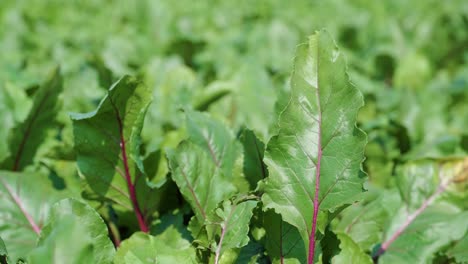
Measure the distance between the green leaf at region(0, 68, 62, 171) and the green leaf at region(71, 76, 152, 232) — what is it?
15.8 inches

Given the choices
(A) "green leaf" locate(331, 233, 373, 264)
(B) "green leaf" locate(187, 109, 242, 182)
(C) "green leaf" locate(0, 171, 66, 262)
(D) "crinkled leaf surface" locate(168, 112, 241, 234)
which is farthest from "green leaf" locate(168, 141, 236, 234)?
(C) "green leaf" locate(0, 171, 66, 262)

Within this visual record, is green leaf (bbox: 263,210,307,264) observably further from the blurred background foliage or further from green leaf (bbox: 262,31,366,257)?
the blurred background foliage

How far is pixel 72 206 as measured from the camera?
1.29m

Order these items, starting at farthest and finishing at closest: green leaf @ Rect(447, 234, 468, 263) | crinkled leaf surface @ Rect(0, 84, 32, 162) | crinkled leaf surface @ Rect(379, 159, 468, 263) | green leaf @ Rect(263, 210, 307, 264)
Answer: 1. crinkled leaf surface @ Rect(0, 84, 32, 162)
2. crinkled leaf surface @ Rect(379, 159, 468, 263)
3. green leaf @ Rect(447, 234, 468, 263)
4. green leaf @ Rect(263, 210, 307, 264)

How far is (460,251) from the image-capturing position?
1.47 metres

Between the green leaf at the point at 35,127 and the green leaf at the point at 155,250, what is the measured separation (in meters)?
0.59

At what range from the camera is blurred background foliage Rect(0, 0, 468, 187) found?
7.20 ft

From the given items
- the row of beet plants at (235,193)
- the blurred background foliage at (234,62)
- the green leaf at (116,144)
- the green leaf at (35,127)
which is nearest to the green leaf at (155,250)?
the row of beet plants at (235,193)

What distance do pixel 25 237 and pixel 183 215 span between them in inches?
15.4

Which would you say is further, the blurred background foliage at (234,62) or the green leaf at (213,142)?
the blurred background foliage at (234,62)

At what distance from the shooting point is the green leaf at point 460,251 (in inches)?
56.5

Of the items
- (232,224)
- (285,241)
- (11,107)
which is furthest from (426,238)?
(11,107)

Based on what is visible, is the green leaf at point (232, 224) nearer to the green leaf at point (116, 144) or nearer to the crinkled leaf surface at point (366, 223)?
the green leaf at point (116, 144)

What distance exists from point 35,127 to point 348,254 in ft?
3.31
